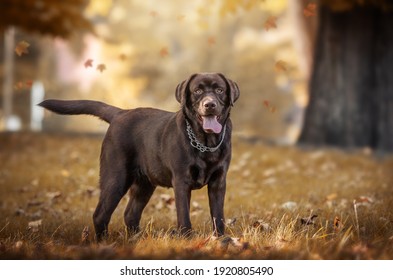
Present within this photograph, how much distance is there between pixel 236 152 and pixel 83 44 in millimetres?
12761

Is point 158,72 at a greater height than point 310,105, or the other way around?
point 158,72

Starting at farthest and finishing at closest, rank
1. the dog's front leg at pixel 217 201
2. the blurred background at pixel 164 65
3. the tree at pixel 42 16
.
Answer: the blurred background at pixel 164 65, the tree at pixel 42 16, the dog's front leg at pixel 217 201

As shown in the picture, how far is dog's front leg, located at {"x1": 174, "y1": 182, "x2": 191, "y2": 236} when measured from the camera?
4.91m

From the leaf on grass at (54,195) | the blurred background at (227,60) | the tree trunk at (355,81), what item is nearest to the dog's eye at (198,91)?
the blurred background at (227,60)

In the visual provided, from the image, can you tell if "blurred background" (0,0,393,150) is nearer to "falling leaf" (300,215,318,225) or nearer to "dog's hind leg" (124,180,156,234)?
"dog's hind leg" (124,180,156,234)

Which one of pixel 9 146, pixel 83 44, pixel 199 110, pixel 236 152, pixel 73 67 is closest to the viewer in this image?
pixel 199 110

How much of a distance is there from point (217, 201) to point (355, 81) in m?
9.04

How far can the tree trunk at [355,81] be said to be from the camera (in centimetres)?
1329

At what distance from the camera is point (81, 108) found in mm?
5883

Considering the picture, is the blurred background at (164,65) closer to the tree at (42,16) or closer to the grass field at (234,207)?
the tree at (42,16)

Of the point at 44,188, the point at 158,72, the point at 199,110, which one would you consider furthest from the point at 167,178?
the point at 158,72

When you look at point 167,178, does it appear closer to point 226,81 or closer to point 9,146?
point 226,81

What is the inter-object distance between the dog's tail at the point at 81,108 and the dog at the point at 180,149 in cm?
15

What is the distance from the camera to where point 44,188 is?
368 inches
